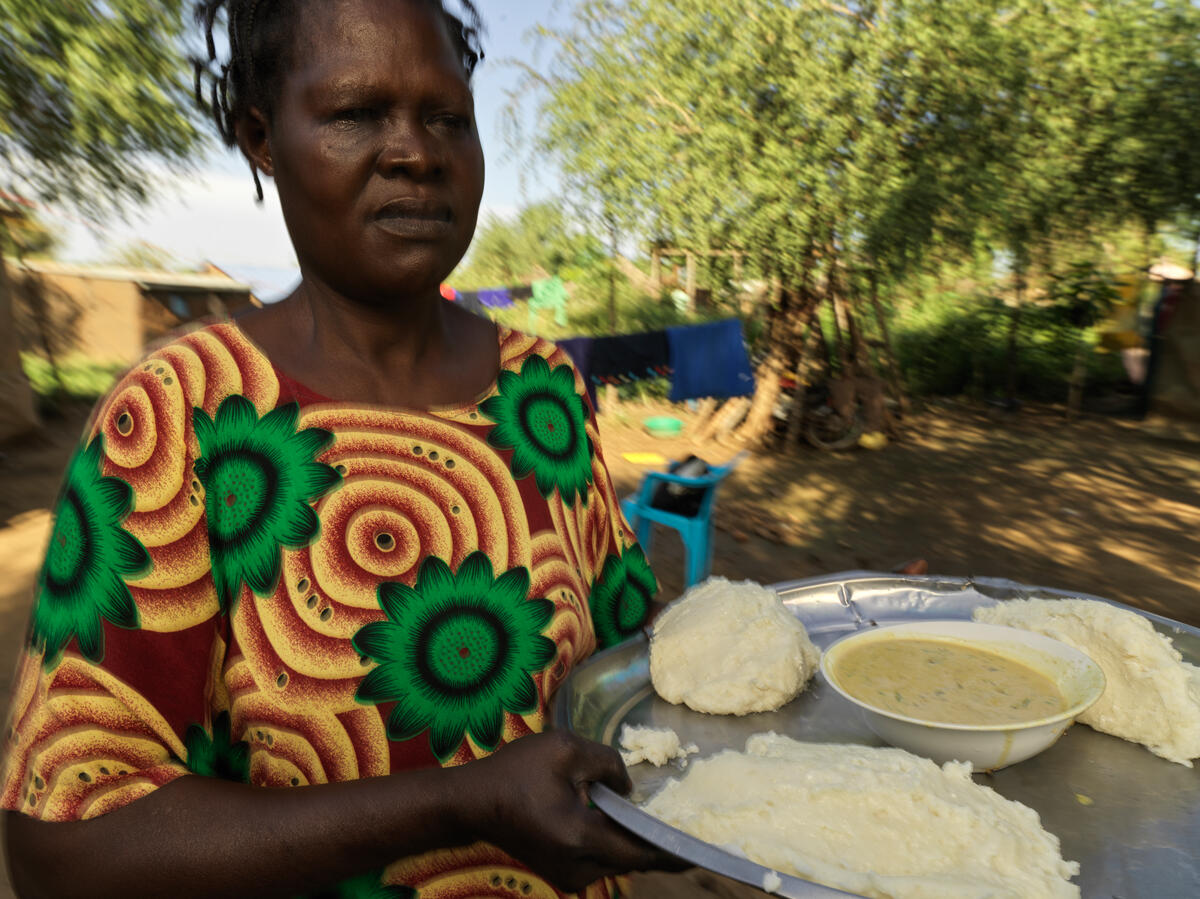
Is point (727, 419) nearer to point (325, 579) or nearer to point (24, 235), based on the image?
point (325, 579)

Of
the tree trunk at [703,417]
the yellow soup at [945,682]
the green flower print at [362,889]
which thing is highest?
the yellow soup at [945,682]

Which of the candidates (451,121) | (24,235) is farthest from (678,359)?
(24,235)

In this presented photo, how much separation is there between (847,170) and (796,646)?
24.0 ft

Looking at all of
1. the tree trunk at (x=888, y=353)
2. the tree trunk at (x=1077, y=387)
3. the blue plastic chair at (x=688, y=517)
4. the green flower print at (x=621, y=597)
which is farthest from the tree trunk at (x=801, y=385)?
the green flower print at (x=621, y=597)

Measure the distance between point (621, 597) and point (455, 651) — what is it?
0.50m

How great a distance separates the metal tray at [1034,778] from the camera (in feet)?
3.46

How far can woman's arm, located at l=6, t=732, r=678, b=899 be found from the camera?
88 centimetres

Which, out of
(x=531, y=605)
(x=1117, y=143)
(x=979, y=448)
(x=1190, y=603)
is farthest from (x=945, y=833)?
(x=1117, y=143)

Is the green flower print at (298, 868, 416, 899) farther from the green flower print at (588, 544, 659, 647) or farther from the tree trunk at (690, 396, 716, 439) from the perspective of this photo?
the tree trunk at (690, 396, 716, 439)

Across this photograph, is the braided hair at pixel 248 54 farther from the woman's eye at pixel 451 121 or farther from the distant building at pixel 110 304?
the distant building at pixel 110 304

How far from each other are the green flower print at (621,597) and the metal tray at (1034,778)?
0.05 metres

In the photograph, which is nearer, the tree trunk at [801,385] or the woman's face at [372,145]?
the woman's face at [372,145]

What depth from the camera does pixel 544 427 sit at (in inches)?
53.2

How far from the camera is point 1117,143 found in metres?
10.3
